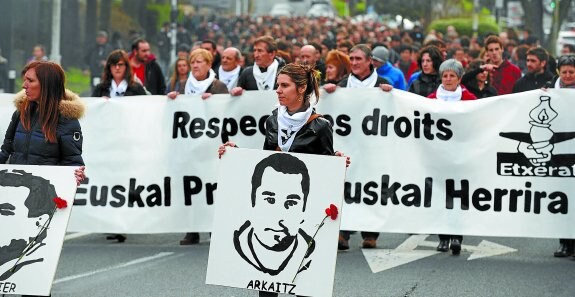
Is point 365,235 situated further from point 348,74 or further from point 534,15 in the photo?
point 534,15

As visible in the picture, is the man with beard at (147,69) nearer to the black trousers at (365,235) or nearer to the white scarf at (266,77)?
the white scarf at (266,77)

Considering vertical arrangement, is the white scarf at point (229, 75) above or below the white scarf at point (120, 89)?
above

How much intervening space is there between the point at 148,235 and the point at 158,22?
2127cm

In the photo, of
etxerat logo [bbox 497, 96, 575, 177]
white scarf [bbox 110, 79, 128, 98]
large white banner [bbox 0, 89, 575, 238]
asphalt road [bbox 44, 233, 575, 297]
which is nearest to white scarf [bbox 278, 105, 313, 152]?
asphalt road [bbox 44, 233, 575, 297]

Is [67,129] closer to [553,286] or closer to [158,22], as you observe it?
[553,286]

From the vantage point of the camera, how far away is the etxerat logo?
11.0m

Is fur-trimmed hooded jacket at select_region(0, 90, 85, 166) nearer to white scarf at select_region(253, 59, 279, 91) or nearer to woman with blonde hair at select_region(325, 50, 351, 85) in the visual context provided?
woman with blonde hair at select_region(325, 50, 351, 85)

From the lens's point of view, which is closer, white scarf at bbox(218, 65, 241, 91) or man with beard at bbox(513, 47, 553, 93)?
man with beard at bbox(513, 47, 553, 93)

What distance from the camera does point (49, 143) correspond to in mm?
7488

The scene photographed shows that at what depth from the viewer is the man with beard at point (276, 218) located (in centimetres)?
697

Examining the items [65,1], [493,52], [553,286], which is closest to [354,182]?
[553,286]

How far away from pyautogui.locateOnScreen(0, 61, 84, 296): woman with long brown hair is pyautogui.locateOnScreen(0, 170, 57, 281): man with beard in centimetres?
27

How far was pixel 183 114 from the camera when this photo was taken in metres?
11.9

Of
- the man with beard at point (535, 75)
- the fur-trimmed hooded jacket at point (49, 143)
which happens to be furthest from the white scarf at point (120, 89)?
the fur-trimmed hooded jacket at point (49, 143)
